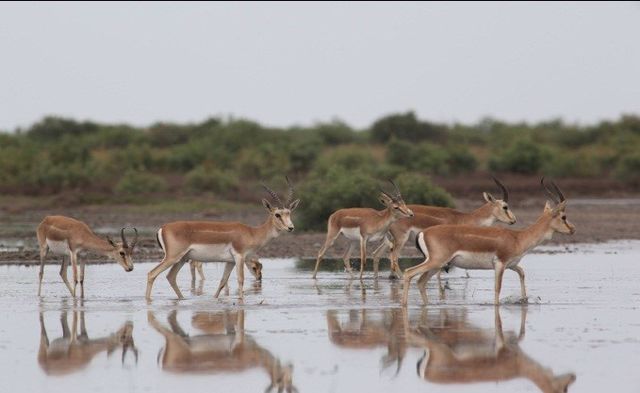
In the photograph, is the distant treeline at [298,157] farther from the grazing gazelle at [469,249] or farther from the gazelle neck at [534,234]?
the grazing gazelle at [469,249]

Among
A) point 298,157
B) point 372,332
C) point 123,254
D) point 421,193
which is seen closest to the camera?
point 372,332

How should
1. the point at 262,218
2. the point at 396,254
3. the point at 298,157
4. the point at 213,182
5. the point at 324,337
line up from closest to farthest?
1. the point at 324,337
2. the point at 396,254
3. the point at 262,218
4. the point at 213,182
5. the point at 298,157

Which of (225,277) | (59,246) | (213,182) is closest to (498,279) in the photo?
(225,277)

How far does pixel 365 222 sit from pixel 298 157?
31.6m

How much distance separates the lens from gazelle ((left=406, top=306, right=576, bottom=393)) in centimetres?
1063

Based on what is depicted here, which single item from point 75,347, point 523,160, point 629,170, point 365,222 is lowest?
point 75,347

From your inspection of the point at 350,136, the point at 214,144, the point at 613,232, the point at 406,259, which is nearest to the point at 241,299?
the point at 406,259

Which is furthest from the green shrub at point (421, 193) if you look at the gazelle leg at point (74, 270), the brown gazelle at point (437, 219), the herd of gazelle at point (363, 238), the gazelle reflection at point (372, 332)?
the gazelle reflection at point (372, 332)

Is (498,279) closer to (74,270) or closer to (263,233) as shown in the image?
(263,233)

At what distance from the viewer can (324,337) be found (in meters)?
13.0

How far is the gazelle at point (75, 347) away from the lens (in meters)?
11.5

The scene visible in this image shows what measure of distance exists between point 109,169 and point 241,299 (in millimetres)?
34179

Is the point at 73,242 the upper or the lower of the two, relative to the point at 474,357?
upper

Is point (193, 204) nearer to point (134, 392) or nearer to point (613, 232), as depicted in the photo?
point (613, 232)
